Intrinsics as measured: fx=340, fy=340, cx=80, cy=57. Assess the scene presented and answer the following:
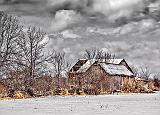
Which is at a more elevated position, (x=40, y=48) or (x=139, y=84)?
(x=40, y=48)

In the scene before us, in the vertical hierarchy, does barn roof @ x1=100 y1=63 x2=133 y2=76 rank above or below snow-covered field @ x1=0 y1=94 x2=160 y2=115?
above

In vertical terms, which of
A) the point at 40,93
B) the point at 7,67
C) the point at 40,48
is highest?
the point at 40,48

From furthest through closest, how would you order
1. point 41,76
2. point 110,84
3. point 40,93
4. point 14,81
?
point 110,84, point 41,76, point 40,93, point 14,81

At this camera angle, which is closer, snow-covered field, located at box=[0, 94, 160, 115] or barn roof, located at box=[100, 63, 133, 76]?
snow-covered field, located at box=[0, 94, 160, 115]

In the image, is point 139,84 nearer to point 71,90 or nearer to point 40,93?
point 71,90

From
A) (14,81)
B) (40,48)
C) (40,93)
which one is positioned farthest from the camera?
(40,48)

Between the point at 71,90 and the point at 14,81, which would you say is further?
the point at 71,90

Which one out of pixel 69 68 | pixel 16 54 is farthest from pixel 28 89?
pixel 69 68

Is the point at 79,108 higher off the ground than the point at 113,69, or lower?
lower

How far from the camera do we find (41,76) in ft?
138

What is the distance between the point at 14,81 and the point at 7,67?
586 cm

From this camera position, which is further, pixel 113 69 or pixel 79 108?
pixel 113 69

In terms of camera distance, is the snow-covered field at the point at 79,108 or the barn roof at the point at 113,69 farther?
the barn roof at the point at 113,69

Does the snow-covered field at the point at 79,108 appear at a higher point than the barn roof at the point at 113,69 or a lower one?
lower
